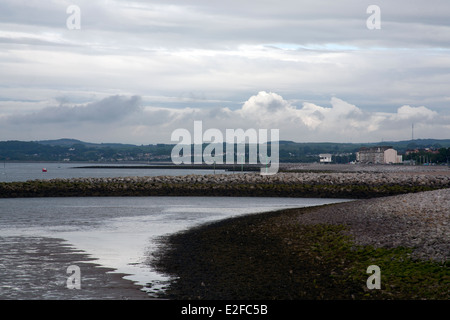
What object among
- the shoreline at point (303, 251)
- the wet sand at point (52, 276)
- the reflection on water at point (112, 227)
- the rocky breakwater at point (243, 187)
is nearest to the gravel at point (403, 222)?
the shoreline at point (303, 251)

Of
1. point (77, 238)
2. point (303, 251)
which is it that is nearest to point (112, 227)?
point (77, 238)

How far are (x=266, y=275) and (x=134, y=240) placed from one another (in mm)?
8943

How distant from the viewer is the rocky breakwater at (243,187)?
180ft

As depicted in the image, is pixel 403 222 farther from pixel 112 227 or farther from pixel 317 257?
pixel 112 227

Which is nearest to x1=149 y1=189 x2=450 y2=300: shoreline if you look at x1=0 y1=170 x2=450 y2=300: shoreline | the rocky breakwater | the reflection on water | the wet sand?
x1=0 y1=170 x2=450 y2=300: shoreline

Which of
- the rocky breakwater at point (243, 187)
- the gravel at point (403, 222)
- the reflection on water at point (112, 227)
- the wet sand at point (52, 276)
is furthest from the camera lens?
the rocky breakwater at point (243, 187)

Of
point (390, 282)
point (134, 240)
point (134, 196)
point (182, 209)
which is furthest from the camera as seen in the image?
point (134, 196)

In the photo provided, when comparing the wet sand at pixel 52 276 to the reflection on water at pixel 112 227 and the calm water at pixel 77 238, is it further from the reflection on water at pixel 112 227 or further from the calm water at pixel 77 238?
the reflection on water at pixel 112 227

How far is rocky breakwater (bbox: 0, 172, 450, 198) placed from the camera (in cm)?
5488
